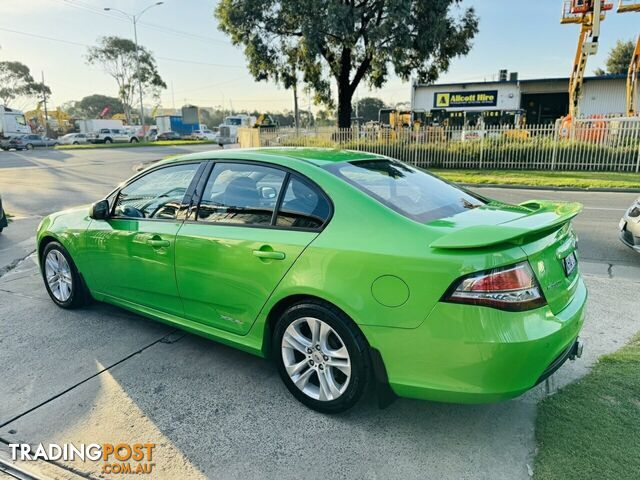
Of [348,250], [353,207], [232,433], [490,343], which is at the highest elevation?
[353,207]

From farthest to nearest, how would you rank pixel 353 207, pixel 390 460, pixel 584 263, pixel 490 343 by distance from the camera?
pixel 584 263, pixel 353 207, pixel 390 460, pixel 490 343

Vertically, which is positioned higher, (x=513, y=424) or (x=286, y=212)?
(x=286, y=212)

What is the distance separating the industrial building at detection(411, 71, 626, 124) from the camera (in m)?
32.7

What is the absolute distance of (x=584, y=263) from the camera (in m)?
5.86

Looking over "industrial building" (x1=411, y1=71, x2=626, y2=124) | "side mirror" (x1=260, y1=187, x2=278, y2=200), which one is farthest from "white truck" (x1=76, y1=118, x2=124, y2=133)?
"side mirror" (x1=260, y1=187, x2=278, y2=200)

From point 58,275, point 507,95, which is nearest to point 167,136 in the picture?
point 507,95

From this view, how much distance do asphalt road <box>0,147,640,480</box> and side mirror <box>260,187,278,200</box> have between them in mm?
1239

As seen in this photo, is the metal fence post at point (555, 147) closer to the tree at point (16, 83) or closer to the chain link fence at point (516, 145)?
the chain link fence at point (516, 145)

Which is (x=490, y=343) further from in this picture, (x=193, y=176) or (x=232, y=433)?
(x=193, y=176)

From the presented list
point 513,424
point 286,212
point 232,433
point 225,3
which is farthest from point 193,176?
point 225,3

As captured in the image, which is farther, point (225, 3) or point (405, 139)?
point (225, 3)

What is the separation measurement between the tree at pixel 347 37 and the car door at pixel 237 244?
16.9m

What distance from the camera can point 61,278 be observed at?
4.50m

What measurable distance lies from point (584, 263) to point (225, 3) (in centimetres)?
2003
